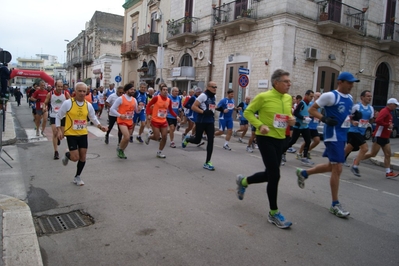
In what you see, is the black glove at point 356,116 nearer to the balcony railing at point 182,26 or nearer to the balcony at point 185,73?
the balcony at point 185,73

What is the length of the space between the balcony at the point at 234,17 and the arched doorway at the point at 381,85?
31.3 ft

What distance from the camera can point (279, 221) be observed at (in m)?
4.01

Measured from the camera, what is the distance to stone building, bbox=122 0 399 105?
56.6 ft

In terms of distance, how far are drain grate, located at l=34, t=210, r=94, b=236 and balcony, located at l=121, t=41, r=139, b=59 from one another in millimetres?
29357

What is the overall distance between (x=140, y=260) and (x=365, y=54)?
21.1 metres

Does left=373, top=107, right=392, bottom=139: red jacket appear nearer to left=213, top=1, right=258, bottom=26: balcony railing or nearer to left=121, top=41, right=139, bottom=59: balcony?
left=213, top=1, right=258, bottom=26: balcony railing

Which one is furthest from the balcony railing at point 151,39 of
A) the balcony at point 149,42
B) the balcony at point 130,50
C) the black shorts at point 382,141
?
the black shorts at point 382,141

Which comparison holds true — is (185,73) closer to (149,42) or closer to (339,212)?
(149,42)

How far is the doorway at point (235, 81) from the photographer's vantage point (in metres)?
19.5

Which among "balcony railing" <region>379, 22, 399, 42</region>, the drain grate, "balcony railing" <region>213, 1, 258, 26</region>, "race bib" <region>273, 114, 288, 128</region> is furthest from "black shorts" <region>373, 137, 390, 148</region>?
"balcony railing" <region>379, 22, 399, 42</region>

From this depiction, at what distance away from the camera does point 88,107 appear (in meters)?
5.86

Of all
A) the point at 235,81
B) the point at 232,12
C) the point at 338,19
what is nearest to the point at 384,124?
the point at 235,81

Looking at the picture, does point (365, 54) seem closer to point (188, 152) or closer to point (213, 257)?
point (188, 152)

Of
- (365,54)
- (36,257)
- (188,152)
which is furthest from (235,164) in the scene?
(365,54)
